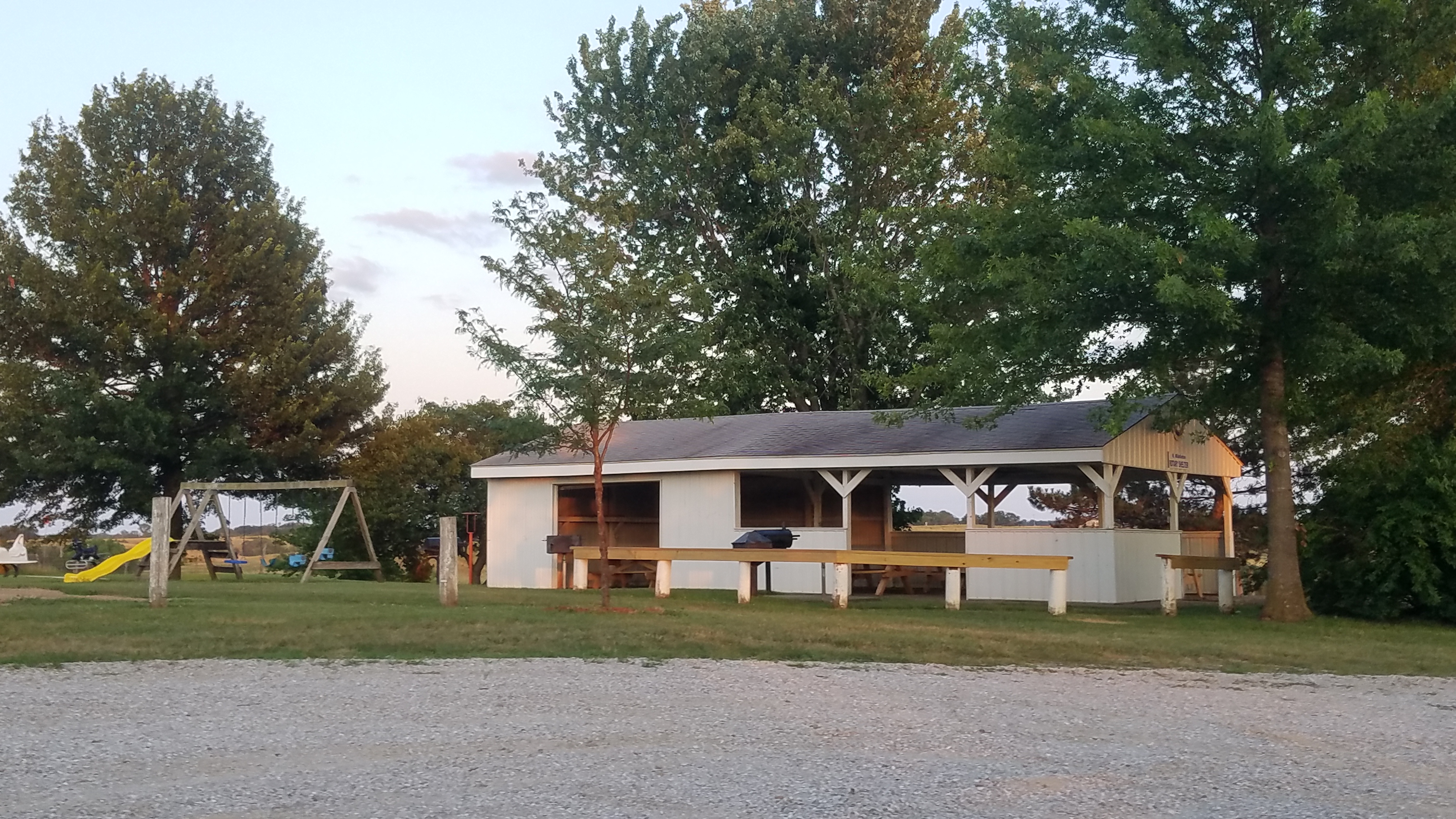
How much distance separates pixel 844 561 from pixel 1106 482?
169 inches

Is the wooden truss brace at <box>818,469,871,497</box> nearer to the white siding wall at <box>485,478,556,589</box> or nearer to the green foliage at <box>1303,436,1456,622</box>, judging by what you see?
the white siding wall at <box>485,478,556,589</box>

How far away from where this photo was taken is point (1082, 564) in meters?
20.0

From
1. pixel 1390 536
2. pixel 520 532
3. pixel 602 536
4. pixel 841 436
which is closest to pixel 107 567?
pixel 520 532

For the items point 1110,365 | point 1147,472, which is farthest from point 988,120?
point 1147,472

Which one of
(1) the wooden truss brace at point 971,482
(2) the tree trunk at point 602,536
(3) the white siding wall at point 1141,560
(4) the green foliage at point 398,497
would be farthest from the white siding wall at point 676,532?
(4) the green foliage at point 398,497

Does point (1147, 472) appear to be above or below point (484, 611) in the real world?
above

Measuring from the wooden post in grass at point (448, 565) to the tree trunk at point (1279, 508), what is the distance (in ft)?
32.9

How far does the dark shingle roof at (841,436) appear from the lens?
66.7 ft

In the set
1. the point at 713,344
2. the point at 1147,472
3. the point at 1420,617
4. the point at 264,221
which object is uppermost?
the point at 264,221

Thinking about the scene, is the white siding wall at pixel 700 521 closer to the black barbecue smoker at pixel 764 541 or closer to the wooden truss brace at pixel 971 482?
the black barbecue smoker at pixel 764 541

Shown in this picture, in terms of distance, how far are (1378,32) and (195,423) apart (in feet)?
91.2

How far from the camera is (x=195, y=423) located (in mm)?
34094

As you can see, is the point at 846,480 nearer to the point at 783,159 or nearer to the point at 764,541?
the point at 764,541

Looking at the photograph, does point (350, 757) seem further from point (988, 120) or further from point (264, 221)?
point (264, 221)
